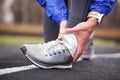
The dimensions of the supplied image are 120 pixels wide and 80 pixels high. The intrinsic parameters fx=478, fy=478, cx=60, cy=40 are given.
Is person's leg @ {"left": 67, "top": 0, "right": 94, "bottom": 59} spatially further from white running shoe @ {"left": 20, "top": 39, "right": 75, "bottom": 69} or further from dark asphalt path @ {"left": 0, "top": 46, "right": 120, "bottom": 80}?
dark asphalt path @ {"left": 0, "top": 46, "right": 120, "bottom": 80}

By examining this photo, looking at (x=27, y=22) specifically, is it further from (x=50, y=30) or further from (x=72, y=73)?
(x=72, y=73)

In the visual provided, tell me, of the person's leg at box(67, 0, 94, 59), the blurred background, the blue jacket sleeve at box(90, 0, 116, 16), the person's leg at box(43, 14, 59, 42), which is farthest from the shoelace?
the blurred background

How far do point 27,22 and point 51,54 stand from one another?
16.0ft

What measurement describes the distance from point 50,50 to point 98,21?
1.02 feet

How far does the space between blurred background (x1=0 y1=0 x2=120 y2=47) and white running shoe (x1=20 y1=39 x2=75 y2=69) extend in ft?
14.9

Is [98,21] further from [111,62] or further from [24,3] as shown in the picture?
[24,3]

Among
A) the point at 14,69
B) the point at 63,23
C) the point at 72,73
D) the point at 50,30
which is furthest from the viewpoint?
→ the point at 50,30

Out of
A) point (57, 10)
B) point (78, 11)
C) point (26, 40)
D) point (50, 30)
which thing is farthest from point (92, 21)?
point (26, 40)

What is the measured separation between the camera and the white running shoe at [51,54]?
8.07 ft

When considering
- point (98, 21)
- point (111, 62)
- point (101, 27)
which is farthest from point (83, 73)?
point (101, 27)

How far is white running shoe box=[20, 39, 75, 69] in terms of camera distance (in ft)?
8.07

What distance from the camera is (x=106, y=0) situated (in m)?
2.59

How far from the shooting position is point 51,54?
2.47 m

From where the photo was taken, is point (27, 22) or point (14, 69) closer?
point (14, 69)
